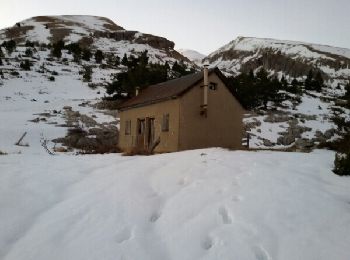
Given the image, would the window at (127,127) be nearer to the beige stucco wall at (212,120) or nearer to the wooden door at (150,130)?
the wooden door at (150,130)

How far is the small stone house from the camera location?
66.0ft

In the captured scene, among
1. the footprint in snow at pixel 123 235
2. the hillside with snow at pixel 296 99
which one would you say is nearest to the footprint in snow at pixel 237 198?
the footprint in snow at pixel 123 235

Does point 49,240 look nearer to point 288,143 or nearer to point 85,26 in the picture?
point 288,143

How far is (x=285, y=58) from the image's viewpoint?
4835 inches

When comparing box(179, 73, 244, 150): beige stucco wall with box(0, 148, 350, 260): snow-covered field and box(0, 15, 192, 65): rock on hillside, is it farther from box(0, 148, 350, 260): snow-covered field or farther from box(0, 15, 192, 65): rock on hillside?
box(0, 15, 192, 65): rock on hillside

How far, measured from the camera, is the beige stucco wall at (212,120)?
Answer: 792 inches

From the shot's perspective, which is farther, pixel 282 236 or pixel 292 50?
pixel 292 50

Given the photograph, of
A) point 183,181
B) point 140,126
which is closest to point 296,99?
point 140,126

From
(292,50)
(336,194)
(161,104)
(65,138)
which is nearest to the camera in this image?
(336,194)

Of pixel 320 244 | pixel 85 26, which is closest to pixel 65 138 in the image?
pixel 320 244

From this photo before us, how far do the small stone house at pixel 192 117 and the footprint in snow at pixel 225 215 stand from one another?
1302 centimetres

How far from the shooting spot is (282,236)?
5.00m

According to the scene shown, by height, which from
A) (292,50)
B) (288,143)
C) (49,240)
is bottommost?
(288,143)

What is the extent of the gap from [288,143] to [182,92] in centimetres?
1378
